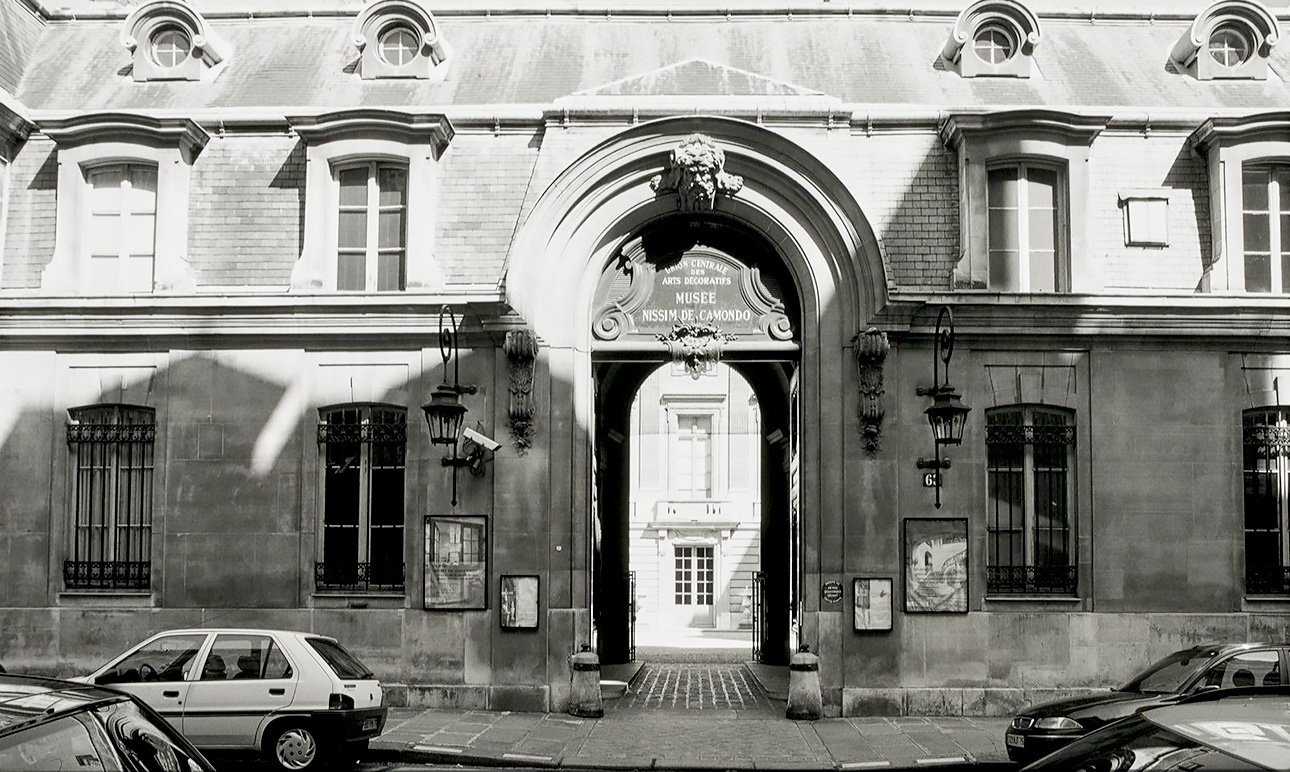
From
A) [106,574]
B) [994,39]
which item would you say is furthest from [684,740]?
[994,39]

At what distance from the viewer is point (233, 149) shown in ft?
65.6

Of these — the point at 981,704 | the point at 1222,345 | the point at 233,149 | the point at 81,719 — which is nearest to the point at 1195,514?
the point at 1222,345

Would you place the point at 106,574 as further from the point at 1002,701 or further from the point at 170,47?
the point at 1002,701

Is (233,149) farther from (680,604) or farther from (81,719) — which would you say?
(680,604)

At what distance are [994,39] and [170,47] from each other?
13081 millimetres

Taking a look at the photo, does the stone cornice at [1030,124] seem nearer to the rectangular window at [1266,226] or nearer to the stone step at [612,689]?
the rectangular window at [1266,226]

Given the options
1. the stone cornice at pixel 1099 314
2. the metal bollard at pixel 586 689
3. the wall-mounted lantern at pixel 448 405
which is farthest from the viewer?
the stone cornice at pixel 1099 314

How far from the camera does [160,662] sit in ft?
45.3

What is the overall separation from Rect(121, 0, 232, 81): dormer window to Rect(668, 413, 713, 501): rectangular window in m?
27.4

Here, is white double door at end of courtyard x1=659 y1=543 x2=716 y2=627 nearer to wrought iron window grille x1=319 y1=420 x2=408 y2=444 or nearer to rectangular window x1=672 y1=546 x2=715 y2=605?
rectangular window x1=672 y1=546 x2=715 y2=605

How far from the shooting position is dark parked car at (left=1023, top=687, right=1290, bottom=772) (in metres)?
4.57

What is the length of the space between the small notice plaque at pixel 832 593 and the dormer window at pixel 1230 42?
32.5 feet

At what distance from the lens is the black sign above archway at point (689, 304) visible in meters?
19.8

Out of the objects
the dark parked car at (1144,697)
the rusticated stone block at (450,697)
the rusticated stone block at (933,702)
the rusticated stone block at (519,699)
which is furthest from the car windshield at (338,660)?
the rusticated stone block at (933,702)
